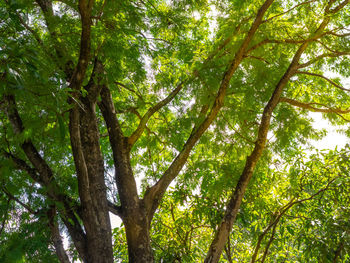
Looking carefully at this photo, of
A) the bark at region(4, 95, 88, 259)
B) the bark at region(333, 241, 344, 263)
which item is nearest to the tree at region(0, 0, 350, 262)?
the bark at region(4, 95, 88, 259)

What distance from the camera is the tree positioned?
2709mm

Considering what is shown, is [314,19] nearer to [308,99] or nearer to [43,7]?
[308,99]

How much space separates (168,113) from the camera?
14.0 ft

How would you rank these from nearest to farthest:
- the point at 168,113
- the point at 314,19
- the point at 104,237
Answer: the point at 104,237 → the point at 314,19 → the point at 168,113

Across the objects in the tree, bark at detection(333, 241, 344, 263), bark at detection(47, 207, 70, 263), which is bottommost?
bark at detection(333, 241, 344, 263)

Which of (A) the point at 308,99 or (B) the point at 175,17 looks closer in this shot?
(B) the point at 175,17

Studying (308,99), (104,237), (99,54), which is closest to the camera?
(104,237)

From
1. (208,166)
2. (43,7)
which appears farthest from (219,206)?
(43,7)

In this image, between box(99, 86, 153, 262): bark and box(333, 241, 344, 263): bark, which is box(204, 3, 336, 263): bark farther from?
box(333, 241, 344, 263): bark

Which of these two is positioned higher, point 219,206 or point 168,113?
point 168,113

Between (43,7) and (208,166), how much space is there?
207 centimetres

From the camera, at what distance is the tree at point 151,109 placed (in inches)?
107

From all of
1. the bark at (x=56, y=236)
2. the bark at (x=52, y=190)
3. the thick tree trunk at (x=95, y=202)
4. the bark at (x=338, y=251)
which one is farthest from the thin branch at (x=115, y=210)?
the bark at (x=338, y=251)

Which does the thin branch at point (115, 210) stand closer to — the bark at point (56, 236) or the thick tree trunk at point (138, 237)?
the thick tree trunk at point (138, 237)
